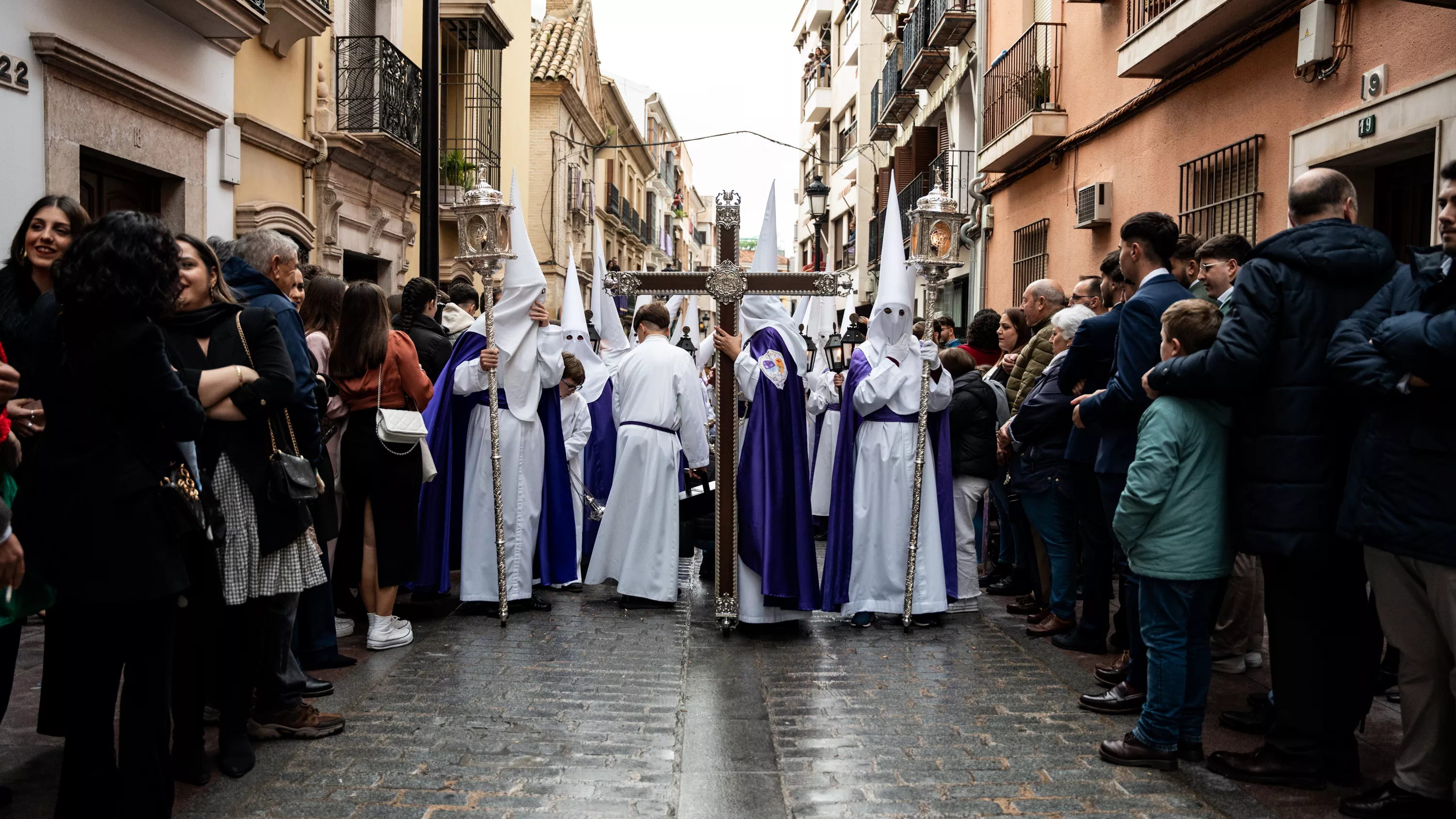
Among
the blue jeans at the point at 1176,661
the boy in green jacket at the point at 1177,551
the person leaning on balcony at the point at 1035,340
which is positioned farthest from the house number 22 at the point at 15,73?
the blue jeans at the point at 1176,661

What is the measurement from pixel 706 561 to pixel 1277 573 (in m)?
4.92

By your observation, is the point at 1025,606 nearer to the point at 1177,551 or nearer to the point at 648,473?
the point at 648,473

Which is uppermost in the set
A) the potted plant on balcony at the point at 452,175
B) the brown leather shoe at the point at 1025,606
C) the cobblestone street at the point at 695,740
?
the potted plant on balcony at the point at 452,175

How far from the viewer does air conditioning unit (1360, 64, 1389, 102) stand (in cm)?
769

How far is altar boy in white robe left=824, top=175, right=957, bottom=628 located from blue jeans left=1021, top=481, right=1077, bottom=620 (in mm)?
697

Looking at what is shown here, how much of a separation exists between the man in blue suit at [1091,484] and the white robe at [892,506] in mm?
920

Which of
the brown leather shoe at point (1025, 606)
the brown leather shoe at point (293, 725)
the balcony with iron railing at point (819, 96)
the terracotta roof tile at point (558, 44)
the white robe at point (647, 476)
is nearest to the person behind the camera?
the brown leather shoe at point (293, 725)

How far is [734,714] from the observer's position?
16.8ft

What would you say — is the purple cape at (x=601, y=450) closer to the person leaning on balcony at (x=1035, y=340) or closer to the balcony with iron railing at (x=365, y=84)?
the person leaning on balcony at (x=1035, y=340)

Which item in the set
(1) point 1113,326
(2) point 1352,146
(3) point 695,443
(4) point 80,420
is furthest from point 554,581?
(2) point 1352,146

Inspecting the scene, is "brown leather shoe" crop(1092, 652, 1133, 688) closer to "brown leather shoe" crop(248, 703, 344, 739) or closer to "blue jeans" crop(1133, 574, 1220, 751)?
"blue jeans" crop(1133, 574, 1220, 751)

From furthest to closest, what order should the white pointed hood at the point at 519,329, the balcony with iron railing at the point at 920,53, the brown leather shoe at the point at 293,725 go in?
the balcony with iron railing at the point at 920,53, the white pointed hood at the point at 519,329, the brown leather shoe at the point at 293,725

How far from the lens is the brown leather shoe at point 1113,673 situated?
17.7 ft

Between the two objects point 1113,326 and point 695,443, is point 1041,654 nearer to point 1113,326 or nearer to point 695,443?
point 1113,326
